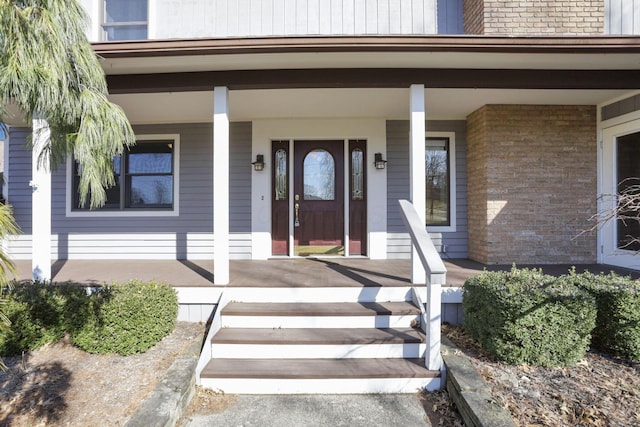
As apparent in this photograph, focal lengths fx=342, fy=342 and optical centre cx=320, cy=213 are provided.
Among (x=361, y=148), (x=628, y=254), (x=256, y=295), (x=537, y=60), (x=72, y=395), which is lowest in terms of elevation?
Result: (x=72, y=395)

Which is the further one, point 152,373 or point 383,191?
point 383,191

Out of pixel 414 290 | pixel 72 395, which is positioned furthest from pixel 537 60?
pixel 72 395

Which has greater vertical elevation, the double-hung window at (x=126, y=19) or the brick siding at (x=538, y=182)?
the double-hung window at (x=126, y=19)

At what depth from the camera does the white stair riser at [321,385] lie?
2.80 m

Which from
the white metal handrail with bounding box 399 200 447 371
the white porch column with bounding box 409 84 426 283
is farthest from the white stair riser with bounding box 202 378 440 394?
the white porch column with bounding box 409 84 426 283

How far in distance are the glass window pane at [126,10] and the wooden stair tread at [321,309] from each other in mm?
5240

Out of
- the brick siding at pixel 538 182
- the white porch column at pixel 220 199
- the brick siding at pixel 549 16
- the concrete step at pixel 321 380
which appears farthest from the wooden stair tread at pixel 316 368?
the brick siding at pixel 549 16

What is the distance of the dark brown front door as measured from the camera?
5.85 m

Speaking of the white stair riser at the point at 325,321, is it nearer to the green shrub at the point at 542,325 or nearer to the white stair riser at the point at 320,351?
the white stair riser at the point at 320,351

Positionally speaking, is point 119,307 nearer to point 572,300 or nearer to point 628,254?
point 572,300

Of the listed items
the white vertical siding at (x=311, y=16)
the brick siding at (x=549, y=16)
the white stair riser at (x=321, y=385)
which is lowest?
the white stair riser at (x=321, y=385)

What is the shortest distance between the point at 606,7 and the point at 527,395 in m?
5.93

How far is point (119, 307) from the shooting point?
301cm

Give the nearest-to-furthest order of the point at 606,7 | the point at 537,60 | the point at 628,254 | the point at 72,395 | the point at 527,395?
1. the point at 527,395
2. the point at 72,395
3. the point at 537,60
4. the point at 628,254
5. the point at 606,7
